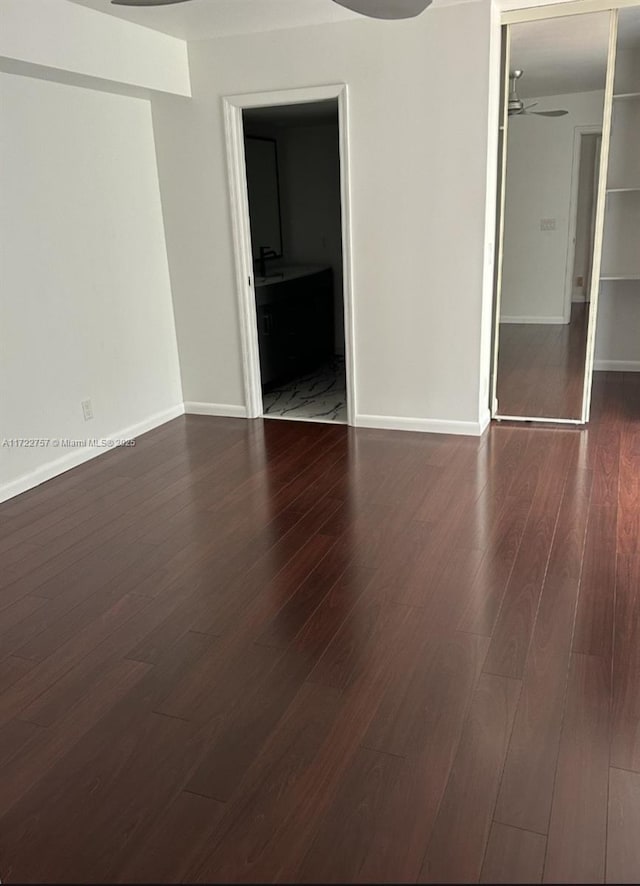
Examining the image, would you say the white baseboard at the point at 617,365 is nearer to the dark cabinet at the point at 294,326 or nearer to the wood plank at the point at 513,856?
the dark cabinet at the point at 294,326

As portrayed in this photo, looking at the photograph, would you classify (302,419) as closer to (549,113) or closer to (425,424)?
(425,424)

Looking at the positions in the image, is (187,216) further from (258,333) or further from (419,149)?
(419,149)

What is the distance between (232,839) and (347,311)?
11.4ft

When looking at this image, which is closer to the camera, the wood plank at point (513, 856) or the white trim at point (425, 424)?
the wood plank at point (513, 856)

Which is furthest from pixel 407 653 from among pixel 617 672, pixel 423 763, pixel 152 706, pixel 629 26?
pixel 629 26

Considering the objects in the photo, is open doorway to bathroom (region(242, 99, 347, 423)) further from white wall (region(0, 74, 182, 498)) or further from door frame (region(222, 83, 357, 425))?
white wall (region(0, 74, 182, 498))

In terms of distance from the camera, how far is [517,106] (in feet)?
14.2

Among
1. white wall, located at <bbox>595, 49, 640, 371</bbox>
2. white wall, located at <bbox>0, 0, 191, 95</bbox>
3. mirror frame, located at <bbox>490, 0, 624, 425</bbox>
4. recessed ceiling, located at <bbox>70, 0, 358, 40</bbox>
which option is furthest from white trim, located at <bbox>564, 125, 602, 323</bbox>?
white wall, located at <bbox>0, 0, 191, 95</bbox>

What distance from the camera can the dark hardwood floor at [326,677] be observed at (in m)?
1.72

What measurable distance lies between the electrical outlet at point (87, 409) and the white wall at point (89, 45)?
5.94ft

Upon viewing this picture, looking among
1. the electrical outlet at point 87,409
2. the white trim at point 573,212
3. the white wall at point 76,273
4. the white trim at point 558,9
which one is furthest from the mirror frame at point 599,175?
the electrical outlet at point 87,409

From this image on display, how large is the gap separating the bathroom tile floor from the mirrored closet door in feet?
3.97

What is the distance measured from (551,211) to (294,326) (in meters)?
2.39

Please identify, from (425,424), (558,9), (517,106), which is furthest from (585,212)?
(425,424)
